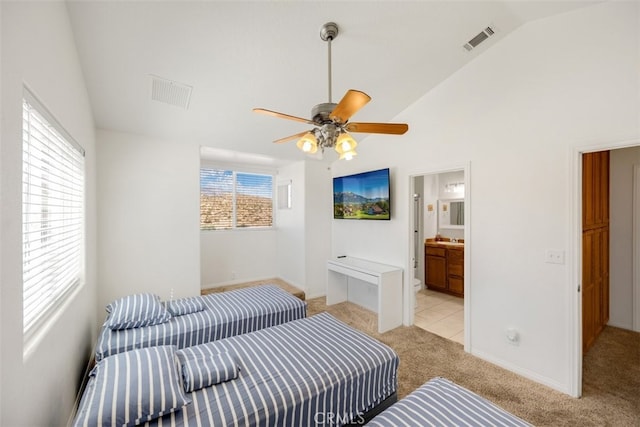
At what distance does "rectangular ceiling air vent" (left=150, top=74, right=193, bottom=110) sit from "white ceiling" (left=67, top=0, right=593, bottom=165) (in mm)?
56

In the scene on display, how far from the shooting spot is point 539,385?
2.26 m

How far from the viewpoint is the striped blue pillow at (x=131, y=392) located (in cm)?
117

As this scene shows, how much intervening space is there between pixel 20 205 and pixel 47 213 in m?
0.56

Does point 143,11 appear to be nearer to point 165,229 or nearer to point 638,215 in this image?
point 165,229

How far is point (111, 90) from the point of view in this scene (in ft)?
7.81

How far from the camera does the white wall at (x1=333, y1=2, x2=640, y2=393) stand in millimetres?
1975

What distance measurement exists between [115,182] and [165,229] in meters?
0.76

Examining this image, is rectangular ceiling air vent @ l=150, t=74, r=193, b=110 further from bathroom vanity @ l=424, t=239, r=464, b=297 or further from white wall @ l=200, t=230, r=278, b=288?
bathroom vanity @ l=424, t=239, r=464, b=297

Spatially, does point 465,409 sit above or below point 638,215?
below

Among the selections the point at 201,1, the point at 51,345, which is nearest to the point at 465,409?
the point at 51,345

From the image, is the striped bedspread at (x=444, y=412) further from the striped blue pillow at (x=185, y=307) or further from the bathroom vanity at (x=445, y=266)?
the bathroom vanity at (x=445, y=266)

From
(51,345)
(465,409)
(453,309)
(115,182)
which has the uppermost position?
(115,182)

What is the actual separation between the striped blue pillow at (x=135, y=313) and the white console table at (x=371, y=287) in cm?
A: 228

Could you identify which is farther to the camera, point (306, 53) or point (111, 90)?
point (111, 90)
